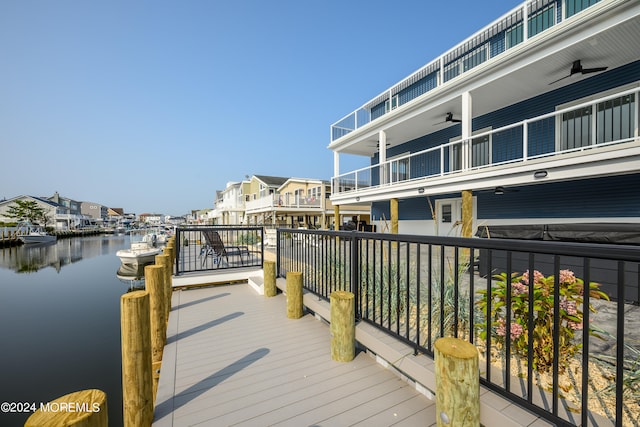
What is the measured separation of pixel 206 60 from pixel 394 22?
11749 mm

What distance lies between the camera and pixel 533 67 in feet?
25.1

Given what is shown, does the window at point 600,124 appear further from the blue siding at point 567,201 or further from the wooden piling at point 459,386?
the wooden piling at point 459,386

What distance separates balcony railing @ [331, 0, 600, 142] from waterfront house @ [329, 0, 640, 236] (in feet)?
0.16

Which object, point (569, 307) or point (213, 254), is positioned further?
point (213, 254)

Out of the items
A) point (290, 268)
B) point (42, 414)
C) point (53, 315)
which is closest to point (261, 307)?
point (290, 268)

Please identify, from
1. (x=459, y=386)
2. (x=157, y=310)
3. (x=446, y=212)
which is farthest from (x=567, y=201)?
(x=157, y=310)

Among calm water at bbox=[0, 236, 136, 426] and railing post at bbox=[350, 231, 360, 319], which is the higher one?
railing post at bbox=[350, 231, 360, 319]

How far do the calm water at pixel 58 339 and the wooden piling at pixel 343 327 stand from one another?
5.56m

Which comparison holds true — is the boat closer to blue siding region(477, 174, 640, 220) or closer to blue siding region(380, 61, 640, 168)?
blue siding region(380, 61, 640, 168)

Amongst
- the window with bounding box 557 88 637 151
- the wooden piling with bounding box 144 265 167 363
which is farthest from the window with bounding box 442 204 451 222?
the wooden piling with bounding box 144 265 167 363

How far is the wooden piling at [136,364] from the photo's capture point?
2059 millimetres

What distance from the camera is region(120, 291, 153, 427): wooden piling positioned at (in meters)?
2.06

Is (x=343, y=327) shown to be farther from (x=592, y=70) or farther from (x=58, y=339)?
(x=58, y=339)

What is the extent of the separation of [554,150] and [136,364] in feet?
38.2
